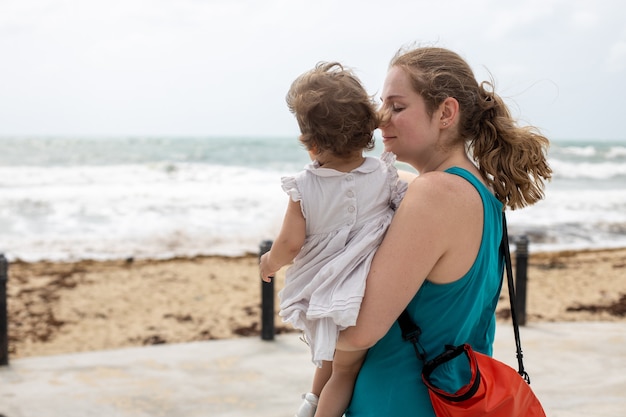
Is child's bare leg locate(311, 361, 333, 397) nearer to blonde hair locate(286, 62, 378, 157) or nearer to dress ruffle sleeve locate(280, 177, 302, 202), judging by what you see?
dress ruffle sleeve locate(280, 177, 302, 202)

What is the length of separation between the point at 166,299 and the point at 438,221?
25.8ft

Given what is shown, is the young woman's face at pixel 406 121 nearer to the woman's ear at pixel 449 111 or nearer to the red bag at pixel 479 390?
the woman's ear at pixel 449 111

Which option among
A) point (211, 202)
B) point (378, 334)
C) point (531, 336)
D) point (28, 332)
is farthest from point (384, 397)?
point (211, 202)

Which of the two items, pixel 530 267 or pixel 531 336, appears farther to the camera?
pixel 530 267

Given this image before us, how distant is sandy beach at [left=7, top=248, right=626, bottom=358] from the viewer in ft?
24.3

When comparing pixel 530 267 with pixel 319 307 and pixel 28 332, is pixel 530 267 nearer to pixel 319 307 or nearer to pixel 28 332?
pixel 28 332

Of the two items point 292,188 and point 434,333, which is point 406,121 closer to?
point 292,188

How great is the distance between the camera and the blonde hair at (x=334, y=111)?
62.8 inches

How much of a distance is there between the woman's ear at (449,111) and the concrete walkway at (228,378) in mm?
2999

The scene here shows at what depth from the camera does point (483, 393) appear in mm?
1457

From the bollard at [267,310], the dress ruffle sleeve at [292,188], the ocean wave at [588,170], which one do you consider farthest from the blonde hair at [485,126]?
the ocean wave at [588,170]

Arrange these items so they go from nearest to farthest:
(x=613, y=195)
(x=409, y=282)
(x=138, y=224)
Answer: (x=409, y=282) → (x=138, y=224) → (x=613, y=195)

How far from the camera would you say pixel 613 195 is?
21797 mm

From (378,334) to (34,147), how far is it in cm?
4706
